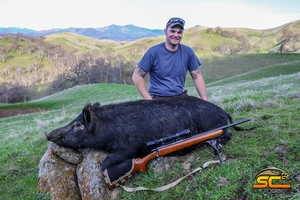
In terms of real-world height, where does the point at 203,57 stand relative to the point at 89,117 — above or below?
below

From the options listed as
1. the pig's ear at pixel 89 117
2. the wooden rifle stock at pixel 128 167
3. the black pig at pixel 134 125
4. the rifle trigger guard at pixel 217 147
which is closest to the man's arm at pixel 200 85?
the black pig at pixel 134 125

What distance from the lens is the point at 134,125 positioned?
412 cm

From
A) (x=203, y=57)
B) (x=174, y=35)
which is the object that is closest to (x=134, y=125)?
(x=174, y=35)

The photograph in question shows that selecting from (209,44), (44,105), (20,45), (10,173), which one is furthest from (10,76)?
(10,173)

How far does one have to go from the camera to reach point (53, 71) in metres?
97.8

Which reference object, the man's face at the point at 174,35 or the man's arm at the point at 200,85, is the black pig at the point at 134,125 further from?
the man's face at the point at 174,35

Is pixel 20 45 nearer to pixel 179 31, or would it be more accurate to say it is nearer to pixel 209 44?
pixel 209 44

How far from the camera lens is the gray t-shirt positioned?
5.53m

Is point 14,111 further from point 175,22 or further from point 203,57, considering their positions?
point 203,57

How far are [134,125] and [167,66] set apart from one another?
1.97 metres

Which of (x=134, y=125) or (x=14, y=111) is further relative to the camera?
(x=14, y=111)

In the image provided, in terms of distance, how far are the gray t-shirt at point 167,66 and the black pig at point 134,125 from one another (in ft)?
4.01

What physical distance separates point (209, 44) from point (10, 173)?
117 metres

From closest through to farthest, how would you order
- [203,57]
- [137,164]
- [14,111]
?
[137,164]
[14,111]
[203,57]
